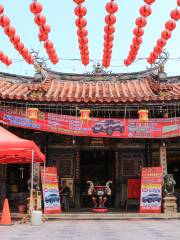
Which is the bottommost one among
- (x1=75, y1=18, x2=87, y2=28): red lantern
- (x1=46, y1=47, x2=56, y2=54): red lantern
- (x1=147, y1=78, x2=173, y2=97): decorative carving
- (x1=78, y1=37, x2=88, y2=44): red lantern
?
(x1=147, y1=78, x2=173, y2=97): decorative carving

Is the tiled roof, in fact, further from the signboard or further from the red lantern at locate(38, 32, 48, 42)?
the red lantern at locate(38, 32, 48, 42)

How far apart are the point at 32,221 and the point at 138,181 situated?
6447mm

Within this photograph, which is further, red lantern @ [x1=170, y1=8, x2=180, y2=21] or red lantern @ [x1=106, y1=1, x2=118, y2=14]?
red lantern @ [x1=170, y1=8, x2=180, y2=21]

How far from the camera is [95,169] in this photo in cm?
1845

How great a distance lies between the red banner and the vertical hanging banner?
1420mm

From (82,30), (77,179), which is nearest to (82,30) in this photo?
(82,30)

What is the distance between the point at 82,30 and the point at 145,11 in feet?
6.05

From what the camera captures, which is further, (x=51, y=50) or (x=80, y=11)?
(x=51, y=50)

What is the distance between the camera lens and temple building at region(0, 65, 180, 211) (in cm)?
1459

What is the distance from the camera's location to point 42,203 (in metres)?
15.1

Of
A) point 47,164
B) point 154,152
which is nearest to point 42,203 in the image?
point 47,164

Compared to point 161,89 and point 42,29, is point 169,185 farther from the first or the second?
point 42,29

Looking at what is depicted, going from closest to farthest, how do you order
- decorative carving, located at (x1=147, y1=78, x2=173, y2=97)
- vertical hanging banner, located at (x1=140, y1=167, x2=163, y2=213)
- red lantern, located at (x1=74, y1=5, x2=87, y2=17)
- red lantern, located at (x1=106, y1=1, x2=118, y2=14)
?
red lantern, located at (x1=106, y1=1, x2=118, y2=14), red lantern, located at (x1=74, y1=5, x2=87, y2=17), vertical hanging banner, located at (x1=140, y1=167, x2=163, y2=213), decorative carving, located at (x1=147, y1=78, x2=173, y2=97)

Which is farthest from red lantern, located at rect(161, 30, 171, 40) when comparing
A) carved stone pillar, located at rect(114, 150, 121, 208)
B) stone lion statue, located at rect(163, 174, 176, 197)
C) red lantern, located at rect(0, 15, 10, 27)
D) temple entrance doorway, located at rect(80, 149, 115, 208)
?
temple entrance doorway, located at rect(80, 149, 115, 208)
